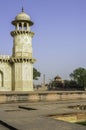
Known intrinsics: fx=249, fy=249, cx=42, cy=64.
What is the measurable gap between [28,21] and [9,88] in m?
6.94

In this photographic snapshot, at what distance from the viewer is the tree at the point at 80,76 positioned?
44562mm

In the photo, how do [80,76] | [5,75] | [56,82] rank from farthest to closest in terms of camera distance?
[56,82], [80,76], [5,75]

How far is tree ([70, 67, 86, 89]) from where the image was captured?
146 feet

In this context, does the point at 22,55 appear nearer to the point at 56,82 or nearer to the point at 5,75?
the point at 5,75

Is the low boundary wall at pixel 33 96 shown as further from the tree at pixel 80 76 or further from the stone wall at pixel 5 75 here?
the tree at pixel 80 76

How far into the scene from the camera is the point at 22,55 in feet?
79.8

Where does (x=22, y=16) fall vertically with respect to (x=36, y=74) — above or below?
above

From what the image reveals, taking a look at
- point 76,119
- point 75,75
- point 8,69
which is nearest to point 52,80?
point 75,75

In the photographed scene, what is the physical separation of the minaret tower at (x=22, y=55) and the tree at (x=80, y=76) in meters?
21.5

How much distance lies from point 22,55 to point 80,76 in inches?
920

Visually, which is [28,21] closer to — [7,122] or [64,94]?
[64,94]

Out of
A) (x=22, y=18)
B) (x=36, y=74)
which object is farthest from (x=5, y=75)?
(x=36, y=74)

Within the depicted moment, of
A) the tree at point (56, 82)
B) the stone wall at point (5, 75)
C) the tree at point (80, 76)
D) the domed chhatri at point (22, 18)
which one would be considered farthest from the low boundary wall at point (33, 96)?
the tree at point (56, 82)

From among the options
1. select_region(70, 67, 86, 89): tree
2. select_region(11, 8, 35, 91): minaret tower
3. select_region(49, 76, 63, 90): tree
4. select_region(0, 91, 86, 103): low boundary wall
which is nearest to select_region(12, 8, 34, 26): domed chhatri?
select_region(11, 8, 35, 91): minaret tower
